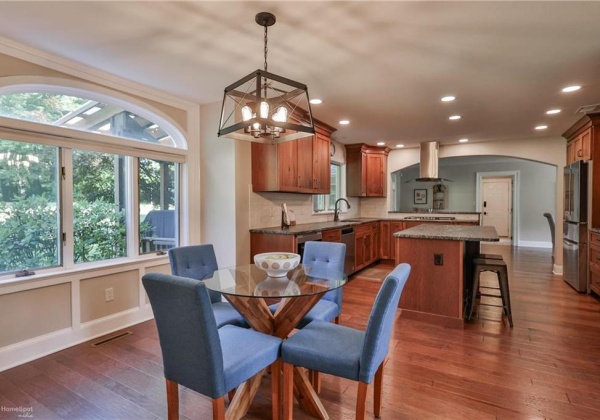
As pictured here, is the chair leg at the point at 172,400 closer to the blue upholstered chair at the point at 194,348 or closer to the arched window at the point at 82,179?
the blue upholstered chair at the point at 194,348

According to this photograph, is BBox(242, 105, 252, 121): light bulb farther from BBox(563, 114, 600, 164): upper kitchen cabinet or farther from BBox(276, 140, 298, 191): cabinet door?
BBox(563, 114, 600, 164): upper kitchen cabinet

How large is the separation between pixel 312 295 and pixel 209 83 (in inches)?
94.8

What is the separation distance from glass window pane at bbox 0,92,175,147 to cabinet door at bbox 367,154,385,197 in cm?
433

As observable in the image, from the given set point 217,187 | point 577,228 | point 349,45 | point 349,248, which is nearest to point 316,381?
point 349,45

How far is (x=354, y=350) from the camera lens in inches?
64.9

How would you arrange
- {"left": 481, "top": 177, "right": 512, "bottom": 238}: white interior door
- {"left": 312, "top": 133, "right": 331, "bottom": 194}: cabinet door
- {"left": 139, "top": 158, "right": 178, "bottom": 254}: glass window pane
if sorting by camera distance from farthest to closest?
1. {"left": 481, "top": 177, "right": 512, "bottom": 238}: white interior door
2. {"left": 312, "top": 133, "right": 331, "bottom": 194}: cabinet door
3. {"left": 139, "top": 158, "right": 178, "bottom": 254}: glass window pane

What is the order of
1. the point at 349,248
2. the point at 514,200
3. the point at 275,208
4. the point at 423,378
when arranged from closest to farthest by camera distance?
the point at 423,378 → the point at 275,208 → the point at 349,248 → the point at 514,200

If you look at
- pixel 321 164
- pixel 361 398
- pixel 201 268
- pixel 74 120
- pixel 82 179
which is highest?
pixel 74 120

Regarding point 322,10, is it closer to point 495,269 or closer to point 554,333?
point 495,269

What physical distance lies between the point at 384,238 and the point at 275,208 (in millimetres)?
3094

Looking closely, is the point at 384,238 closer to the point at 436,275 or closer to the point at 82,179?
the point at 436,275

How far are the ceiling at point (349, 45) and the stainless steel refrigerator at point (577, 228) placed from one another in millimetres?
1010

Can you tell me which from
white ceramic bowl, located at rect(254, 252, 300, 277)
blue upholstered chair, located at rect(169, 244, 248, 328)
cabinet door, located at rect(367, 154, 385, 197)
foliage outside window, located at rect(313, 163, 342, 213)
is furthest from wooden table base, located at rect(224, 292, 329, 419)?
cabinet door, located at rect(367, 154, 385, 197)

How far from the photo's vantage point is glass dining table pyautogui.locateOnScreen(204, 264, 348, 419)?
1.79 m
